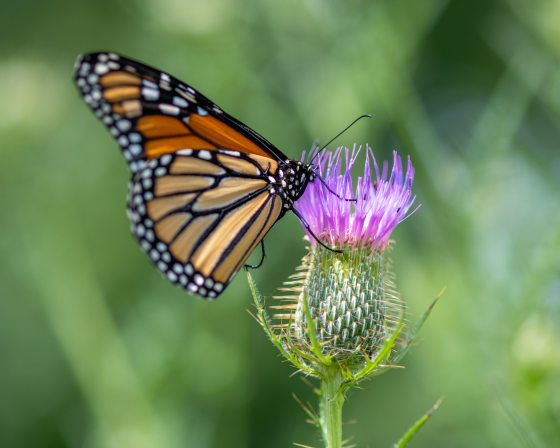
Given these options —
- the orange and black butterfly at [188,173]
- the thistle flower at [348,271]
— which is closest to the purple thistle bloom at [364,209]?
the thistle flower at [348,271]

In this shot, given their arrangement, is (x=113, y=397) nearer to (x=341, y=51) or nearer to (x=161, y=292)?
(x=161, y=292)

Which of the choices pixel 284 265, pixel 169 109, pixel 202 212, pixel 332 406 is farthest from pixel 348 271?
pixel 284 265

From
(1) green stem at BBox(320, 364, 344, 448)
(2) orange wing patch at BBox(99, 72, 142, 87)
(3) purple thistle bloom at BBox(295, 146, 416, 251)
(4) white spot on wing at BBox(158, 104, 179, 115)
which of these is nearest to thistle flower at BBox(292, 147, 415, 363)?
(3) purple thistle bloom at BBox(295, 146, 416, 251)

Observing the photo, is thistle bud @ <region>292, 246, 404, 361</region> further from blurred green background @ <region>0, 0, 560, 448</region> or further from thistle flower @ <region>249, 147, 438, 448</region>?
blurred green background @ <region>0, 0, 560, 448</region>

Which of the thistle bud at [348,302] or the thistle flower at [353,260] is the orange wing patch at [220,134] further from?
the thistle bud at [348,302]

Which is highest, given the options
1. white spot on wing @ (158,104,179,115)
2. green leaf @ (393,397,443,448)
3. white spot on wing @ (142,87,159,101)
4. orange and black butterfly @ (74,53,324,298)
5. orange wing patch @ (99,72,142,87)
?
orange wing patch @ (99,72,142,87)

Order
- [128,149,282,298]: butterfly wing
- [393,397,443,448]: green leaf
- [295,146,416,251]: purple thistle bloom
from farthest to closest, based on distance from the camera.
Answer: [128,149,282,298]: butterfly wing < [295,146,416,251]: purple thistle bloom < [393,397,443,448]: green leaf
